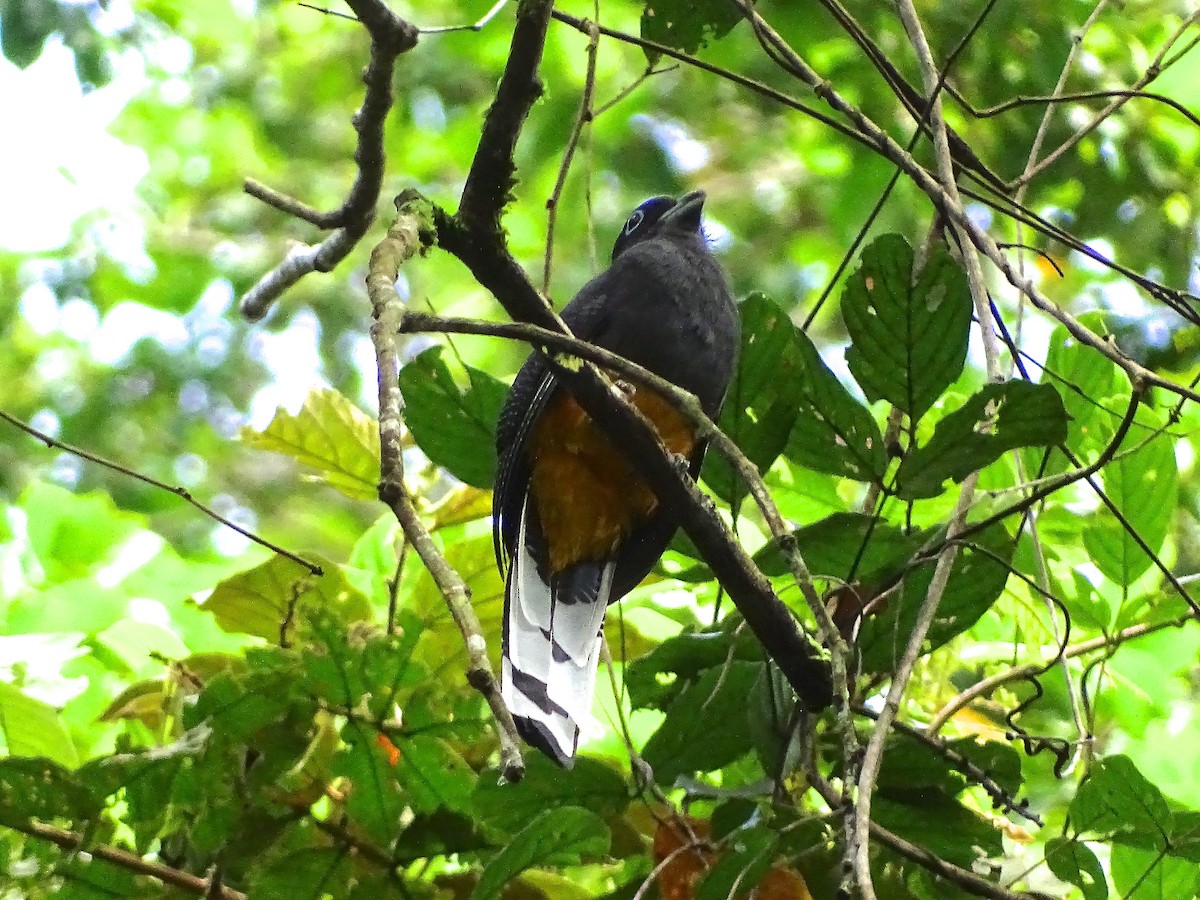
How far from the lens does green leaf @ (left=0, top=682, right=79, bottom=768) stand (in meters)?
1.78

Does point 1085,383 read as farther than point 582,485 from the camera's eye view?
No

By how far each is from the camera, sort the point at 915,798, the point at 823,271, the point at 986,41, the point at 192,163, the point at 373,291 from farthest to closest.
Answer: the point at 192,163 < the point at 823,271 < the point at 986,41 < the point at 915,798 < the point at 373,291

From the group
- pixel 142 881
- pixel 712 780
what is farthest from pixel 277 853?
pixel 712 780

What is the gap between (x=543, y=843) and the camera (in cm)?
152

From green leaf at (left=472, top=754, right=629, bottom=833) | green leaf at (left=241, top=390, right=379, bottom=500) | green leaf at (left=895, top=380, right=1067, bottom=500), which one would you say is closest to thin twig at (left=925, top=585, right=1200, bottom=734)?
green leaf at (left=895, top=380, right=1067, bottom=500)

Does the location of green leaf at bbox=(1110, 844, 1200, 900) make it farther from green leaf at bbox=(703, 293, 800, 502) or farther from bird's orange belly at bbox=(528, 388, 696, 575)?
bird's orange belly at bbox=(528, 388, 696, 575)

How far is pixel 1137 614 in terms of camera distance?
82.8 inches

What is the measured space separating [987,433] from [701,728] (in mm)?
562

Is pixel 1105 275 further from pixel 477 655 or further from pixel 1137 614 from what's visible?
pixel 477 655

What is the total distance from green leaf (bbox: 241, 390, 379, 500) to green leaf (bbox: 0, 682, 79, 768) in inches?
22.8

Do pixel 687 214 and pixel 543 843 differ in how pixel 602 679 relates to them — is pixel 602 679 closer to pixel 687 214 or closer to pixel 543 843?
pixel 543 843

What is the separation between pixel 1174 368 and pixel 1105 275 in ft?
7.78

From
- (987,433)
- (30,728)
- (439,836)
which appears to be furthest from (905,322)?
(30,728)

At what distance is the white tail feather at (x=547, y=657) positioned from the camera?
1.79 m
